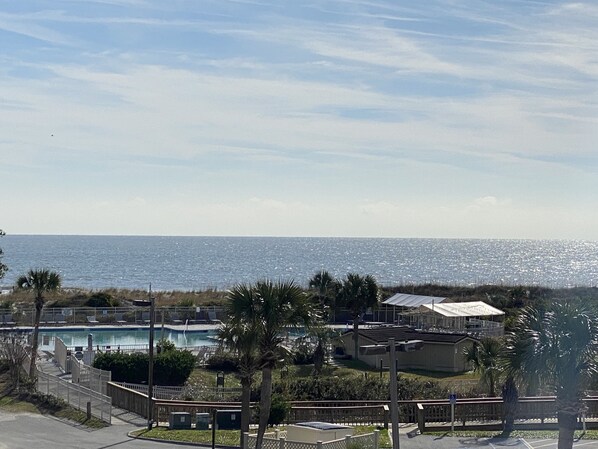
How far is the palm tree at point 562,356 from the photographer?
1992cm

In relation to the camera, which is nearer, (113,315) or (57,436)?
(57,436)

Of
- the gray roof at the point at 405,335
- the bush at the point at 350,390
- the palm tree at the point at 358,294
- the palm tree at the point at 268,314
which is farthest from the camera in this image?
the palm tree at the point at 358,294

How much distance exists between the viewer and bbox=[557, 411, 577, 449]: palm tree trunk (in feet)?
65.6

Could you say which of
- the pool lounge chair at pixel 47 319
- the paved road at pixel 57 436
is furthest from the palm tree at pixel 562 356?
the pool lounge chair at pixel 47 319

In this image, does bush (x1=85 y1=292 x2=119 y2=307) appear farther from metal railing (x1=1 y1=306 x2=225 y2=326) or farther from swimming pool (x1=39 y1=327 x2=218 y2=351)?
swimming pool (x1=39 y1=327 x2=218 y2=351)

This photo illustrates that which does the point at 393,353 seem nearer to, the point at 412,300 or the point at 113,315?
the point at 412,300

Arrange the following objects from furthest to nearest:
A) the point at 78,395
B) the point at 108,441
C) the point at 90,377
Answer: the point at 90,377
the point at 78,395
the point at 108,441

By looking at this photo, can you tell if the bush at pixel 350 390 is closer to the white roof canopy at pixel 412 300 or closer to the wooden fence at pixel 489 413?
the wooden fence at pixel 489 413

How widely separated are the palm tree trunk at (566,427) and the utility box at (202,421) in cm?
1489

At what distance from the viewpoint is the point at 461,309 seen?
207 feet

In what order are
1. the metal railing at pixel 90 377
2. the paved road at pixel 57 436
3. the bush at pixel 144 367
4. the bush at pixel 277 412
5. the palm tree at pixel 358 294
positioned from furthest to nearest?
the palm tree at pixel 358 294
the bush at pixel 144 367
the metal railing at pixel 90 377
the bush at pixel 277 412
the paved road at pixel 57 436

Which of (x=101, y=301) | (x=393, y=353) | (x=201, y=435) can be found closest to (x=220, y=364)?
(x=201, y=435)

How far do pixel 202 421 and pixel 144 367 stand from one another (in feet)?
36.2

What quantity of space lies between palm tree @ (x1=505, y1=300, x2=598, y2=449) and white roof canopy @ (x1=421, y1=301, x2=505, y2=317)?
41065mm
